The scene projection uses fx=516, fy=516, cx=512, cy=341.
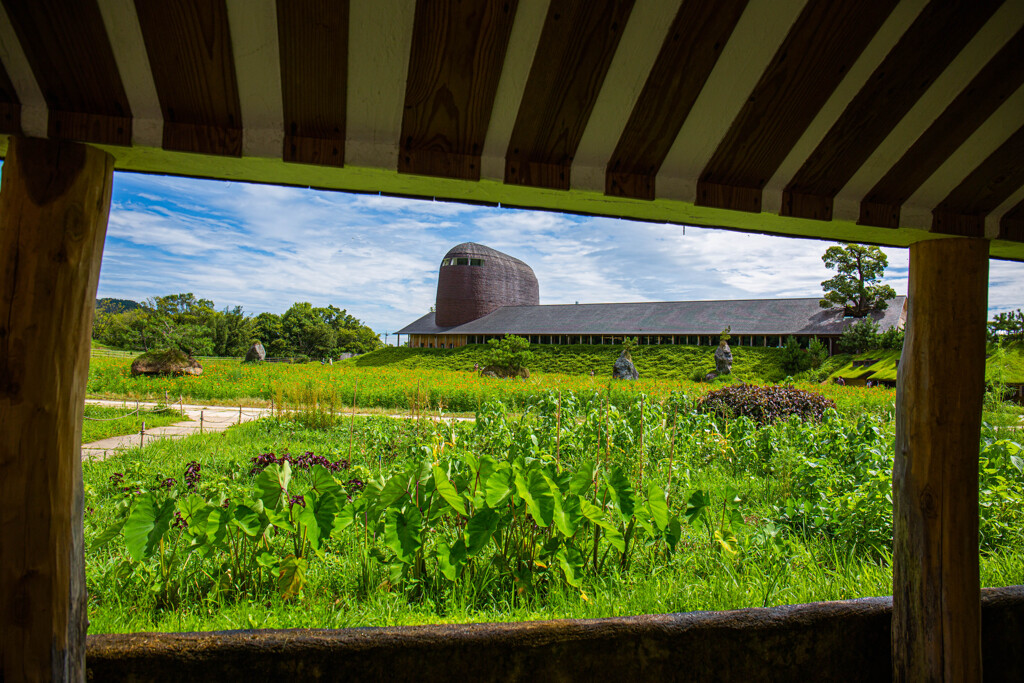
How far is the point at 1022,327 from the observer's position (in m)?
15.2

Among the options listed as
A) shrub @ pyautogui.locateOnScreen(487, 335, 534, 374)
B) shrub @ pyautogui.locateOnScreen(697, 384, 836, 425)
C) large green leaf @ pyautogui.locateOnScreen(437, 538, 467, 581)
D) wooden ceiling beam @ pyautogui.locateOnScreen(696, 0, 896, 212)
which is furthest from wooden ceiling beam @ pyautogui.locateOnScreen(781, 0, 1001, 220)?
shrub @ pyautogui.locateOnScreen(487, 335, 534, 374)

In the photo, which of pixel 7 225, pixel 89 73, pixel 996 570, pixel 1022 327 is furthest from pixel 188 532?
pixel 1022 327

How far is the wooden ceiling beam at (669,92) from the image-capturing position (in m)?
1.61

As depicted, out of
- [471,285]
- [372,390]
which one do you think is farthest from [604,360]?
[471,285]

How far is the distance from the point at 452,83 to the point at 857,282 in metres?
29.8

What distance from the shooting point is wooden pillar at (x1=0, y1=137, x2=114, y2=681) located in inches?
57.2

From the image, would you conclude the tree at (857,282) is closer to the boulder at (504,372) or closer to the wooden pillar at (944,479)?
the boulder at (504,372)

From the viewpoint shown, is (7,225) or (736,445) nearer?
(7,225)

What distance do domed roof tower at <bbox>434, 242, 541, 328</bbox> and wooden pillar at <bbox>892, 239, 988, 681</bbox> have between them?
3880 cm

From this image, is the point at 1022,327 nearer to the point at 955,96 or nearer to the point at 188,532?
the point at 955,96

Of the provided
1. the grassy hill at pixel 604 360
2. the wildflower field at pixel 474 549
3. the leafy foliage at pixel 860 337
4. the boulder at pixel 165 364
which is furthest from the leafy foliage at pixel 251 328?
the wildflower field at pixel 474 549

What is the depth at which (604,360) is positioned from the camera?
26734mm

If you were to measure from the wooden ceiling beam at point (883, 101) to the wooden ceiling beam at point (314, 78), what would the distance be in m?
1.76

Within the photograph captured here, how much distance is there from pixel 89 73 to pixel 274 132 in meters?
0.49
